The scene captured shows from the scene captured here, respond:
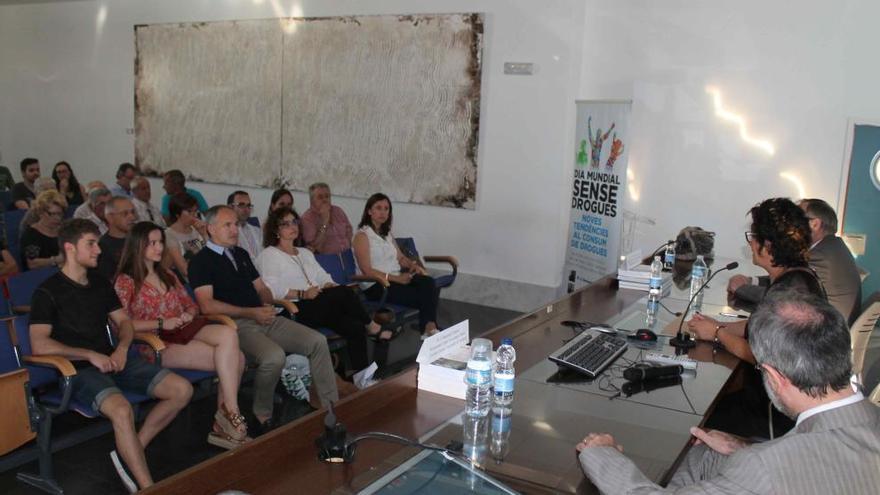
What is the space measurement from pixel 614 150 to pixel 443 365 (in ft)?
13.4

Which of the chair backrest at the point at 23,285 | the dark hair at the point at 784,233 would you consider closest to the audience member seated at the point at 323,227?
the chair backrest at the point at 23,285

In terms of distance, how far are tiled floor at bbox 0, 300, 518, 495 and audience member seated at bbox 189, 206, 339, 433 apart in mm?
316

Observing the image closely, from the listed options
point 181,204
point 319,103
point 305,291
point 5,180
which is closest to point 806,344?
point 305,291

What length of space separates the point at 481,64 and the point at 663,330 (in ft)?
13.5

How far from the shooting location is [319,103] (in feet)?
26.0

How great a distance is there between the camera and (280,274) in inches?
183

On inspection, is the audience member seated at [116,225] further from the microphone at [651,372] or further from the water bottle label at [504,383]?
the microphone at [651,372]

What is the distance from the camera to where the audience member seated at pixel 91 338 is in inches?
128

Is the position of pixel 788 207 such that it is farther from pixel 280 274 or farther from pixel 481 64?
pixel 481 64

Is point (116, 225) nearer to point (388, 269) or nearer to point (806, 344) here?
point (388, 269)

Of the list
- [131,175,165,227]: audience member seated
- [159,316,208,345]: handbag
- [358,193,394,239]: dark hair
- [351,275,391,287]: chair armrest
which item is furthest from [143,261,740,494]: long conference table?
[131,175,165,227]: audience member seated

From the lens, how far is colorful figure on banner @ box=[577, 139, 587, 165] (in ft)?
20.9

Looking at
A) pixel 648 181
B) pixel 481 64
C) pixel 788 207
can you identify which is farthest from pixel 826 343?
pixel 481 64

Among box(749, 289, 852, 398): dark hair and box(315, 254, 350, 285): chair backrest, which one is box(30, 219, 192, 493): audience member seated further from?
box(749, 289, 852, 398): dark hair
